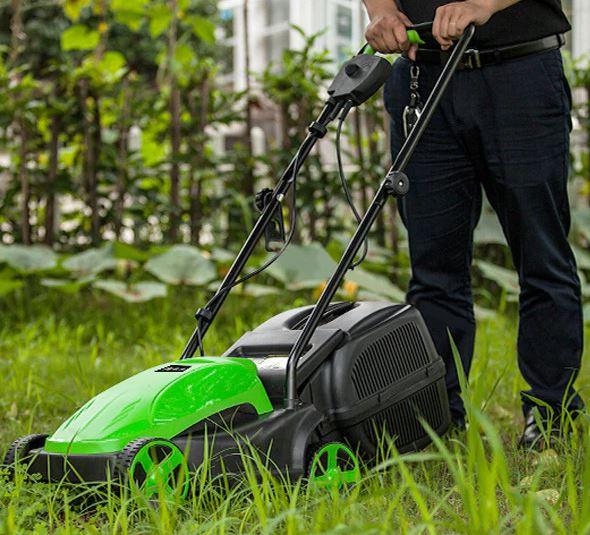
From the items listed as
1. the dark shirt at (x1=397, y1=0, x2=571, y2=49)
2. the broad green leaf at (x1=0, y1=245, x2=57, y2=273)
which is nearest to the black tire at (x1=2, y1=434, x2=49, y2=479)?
the dark shirt at (x1=397, y1=0, x2=571, y2=49)

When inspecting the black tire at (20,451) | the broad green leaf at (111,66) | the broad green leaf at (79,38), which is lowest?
the black tire at (20,451)

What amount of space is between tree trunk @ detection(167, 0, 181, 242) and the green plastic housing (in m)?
2.76

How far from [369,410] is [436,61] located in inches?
33.5

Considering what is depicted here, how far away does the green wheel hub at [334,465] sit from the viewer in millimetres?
1973

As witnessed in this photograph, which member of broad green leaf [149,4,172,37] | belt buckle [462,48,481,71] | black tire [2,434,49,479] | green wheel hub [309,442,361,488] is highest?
broad green leaf [149,4,172,37]

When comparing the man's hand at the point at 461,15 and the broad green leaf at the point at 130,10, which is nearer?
the man's hand at the point at 461,15

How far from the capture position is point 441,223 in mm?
2539

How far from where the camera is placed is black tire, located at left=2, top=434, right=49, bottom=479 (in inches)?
78.7

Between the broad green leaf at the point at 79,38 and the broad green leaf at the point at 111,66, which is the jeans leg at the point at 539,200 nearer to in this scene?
the broad green leaf at the point at 111,66

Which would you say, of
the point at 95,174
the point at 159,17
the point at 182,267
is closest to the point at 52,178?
the point at 95,174

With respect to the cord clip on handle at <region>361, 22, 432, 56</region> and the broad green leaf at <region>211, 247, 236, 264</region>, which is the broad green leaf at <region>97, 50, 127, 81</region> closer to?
the broad green leaf at <region>211, 247, 236, 264</region>

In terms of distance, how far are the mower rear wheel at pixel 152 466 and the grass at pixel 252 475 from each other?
0.10ft

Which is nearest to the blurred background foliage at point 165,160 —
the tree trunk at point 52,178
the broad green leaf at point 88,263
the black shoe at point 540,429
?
the tree trunk at point 52,178

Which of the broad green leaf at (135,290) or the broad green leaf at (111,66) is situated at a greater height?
the broad green leaf at (111,66)
